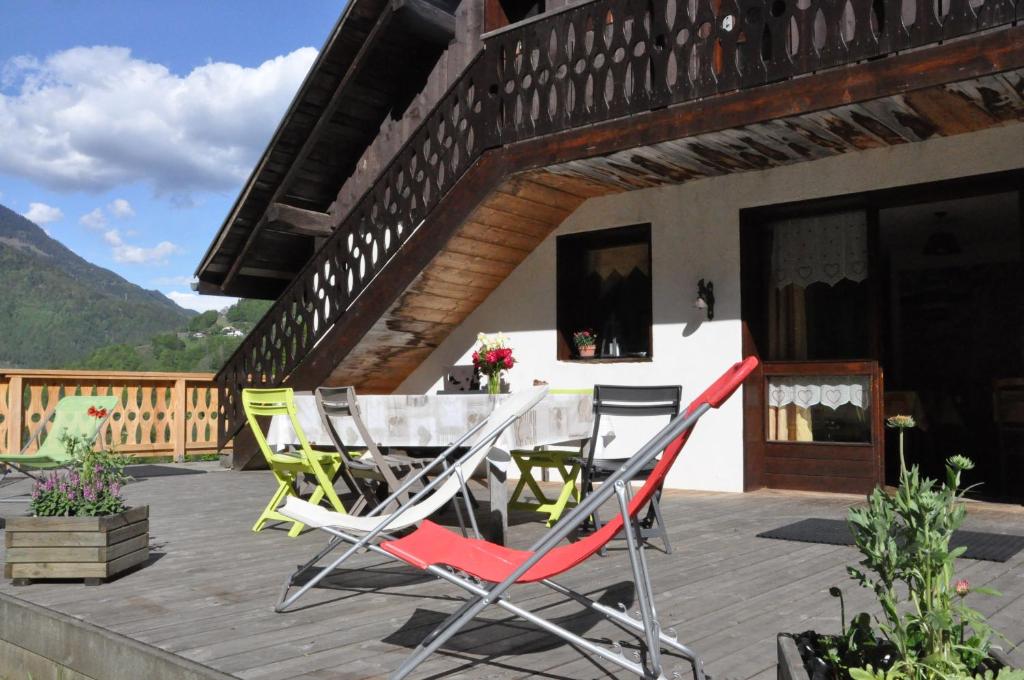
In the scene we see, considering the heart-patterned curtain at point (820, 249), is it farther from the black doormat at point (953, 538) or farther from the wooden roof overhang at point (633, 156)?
the black doormat at point (953, 538)

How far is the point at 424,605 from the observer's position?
3.59 metres

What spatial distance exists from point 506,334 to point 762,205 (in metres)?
2.93

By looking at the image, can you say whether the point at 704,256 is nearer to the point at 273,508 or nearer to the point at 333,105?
the point at 273,508

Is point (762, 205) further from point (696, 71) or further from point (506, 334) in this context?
point (506, 334)

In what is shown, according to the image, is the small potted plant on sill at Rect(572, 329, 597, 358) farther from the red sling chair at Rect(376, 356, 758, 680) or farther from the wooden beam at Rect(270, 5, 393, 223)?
the red sling chair at Rect(376, 356, 758, 680)

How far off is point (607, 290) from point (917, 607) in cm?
700

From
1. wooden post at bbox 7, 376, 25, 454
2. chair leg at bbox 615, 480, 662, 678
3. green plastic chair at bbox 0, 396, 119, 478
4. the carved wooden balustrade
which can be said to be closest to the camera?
chair leg at bbox 615, 480, 662, 678

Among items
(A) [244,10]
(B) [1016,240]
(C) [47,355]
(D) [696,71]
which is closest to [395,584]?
(D) [696,71]

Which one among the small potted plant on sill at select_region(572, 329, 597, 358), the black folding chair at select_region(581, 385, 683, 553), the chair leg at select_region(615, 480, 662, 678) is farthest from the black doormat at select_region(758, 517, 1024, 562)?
the small potted plant on sill at select_region(572, 329, 597, 358)

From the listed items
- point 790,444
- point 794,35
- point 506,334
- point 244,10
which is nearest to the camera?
point 794,35

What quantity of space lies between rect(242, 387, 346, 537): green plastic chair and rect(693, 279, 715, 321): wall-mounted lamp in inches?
142

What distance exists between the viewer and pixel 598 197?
28.2 ft

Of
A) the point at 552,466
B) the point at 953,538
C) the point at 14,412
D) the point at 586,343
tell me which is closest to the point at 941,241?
the point at 586,343

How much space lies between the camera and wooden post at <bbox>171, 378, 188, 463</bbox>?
1177cm
